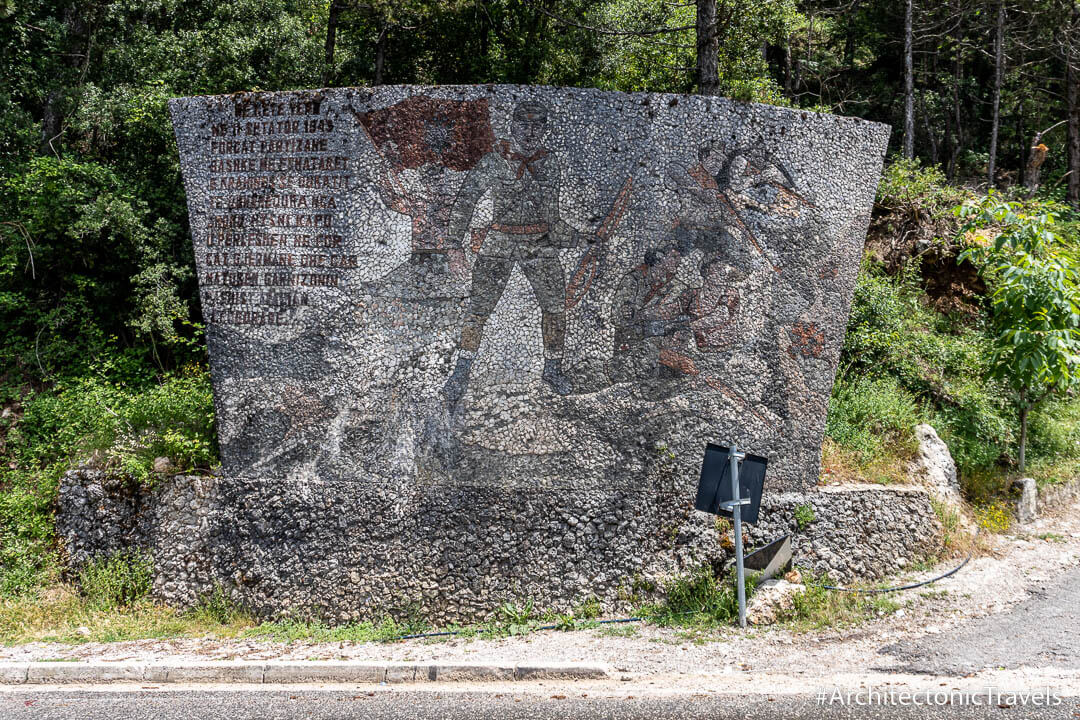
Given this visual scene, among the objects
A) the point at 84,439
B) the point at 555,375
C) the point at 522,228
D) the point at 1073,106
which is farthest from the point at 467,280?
the point at 1073,106

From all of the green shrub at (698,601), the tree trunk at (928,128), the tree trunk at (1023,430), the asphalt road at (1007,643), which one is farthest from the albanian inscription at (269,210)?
the tree trunk at (928,128)

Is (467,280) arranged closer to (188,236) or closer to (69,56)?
(188,236)

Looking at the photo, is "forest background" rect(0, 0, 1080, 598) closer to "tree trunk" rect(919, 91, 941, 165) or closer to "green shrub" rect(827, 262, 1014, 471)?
"green shrub" rect(827, 262, 1014, 471)

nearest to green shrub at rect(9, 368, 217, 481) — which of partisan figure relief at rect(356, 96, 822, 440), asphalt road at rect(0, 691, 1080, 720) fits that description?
asphalt road at rect(0, 691, 1080, 720)

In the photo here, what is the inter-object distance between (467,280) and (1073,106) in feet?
53.1

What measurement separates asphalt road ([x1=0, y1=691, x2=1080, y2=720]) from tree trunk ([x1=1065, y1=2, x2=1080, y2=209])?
1457 centimetres

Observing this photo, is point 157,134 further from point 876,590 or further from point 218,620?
point 876,590

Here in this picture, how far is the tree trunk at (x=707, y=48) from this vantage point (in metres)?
10.1

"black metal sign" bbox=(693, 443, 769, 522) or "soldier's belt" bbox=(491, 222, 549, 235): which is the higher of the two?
"soldier's belt" bbox=(491, 222, 549, 235)

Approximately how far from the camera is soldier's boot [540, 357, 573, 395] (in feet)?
23.2

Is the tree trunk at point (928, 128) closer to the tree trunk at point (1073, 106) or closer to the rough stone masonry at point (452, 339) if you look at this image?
the tree trunk at point (1073, 106)

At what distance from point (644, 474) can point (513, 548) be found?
1.40 metres

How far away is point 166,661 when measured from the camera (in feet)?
20.1

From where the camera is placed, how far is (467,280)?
704cm
